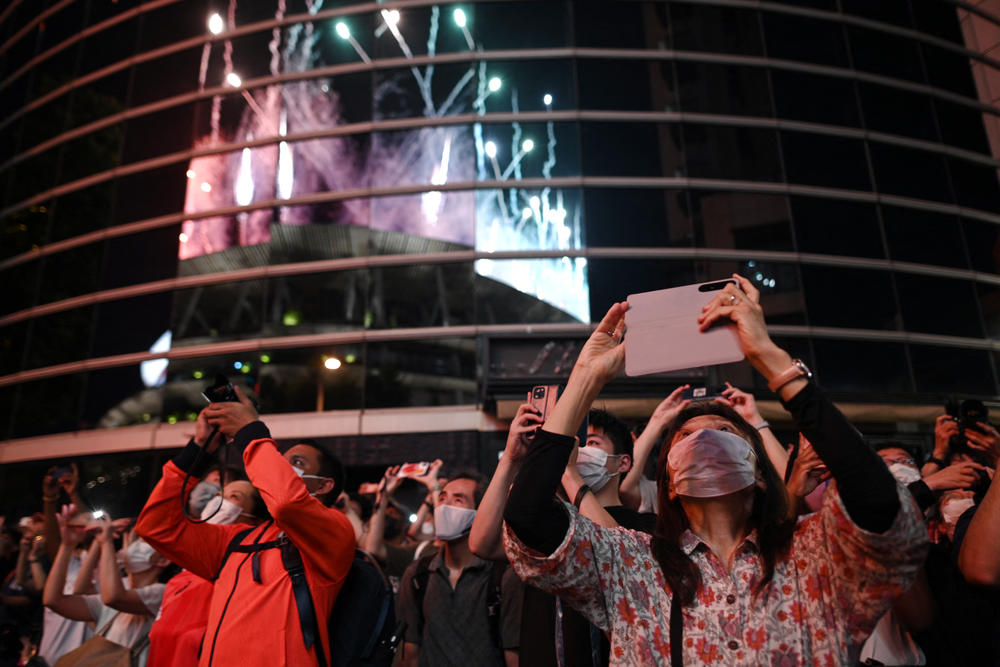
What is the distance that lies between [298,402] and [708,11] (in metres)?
12.4

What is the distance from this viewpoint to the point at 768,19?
1623 centimetres

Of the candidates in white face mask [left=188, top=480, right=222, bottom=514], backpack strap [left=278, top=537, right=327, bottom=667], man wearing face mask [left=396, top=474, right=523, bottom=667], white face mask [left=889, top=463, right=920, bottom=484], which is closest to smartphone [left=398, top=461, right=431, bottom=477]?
man wearing face mask [left=396, top=474, right=523, bottom=667]

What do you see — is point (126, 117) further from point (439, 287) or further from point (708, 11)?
point (708, 11)

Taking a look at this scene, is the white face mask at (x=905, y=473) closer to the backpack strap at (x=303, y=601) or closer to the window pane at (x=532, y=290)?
the backpack strap at (x=303, y=601)

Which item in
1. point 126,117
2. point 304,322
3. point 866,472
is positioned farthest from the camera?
point 126,117

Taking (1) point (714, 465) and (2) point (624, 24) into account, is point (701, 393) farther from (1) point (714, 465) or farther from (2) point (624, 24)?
(2) point (624, 24)

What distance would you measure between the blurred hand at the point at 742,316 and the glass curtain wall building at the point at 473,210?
10825 millimetres

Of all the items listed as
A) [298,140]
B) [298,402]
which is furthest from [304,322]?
[298,140]

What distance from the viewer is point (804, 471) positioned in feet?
7.32

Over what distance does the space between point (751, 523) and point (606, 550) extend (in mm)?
418

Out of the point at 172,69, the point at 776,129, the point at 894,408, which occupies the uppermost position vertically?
the point at 172,69

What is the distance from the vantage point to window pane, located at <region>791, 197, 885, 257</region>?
1478 centimetres

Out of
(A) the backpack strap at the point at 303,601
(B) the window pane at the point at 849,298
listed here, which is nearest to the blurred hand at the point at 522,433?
(A) the backpack strap at the point at 303,601

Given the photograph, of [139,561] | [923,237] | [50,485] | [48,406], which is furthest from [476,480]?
[923,237]
